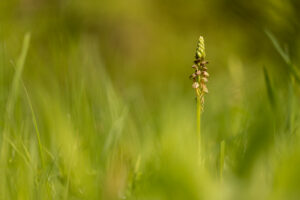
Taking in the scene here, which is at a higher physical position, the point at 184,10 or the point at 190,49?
the point at 184,10

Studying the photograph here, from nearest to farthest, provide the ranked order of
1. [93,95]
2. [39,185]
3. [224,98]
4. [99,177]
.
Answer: [39,185] < [99,177] < [93,95] < [224,98]

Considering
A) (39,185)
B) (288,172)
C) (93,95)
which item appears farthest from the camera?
(93,95)

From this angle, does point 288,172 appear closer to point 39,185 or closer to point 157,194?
point 157,194

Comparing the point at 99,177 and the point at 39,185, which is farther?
the point at 99,177

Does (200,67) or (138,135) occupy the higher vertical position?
(200,67)

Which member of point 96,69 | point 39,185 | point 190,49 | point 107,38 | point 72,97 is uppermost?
point 107,38

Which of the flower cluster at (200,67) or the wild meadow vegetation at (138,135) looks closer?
the wild meadow vegetation at (138,135)

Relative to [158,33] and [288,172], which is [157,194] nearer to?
[288,172]

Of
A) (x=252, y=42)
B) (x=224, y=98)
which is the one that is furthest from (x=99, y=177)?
(x=252, y=42)

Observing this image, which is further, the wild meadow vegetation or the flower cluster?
the flower cluster

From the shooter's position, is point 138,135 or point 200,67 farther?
point 138,135
